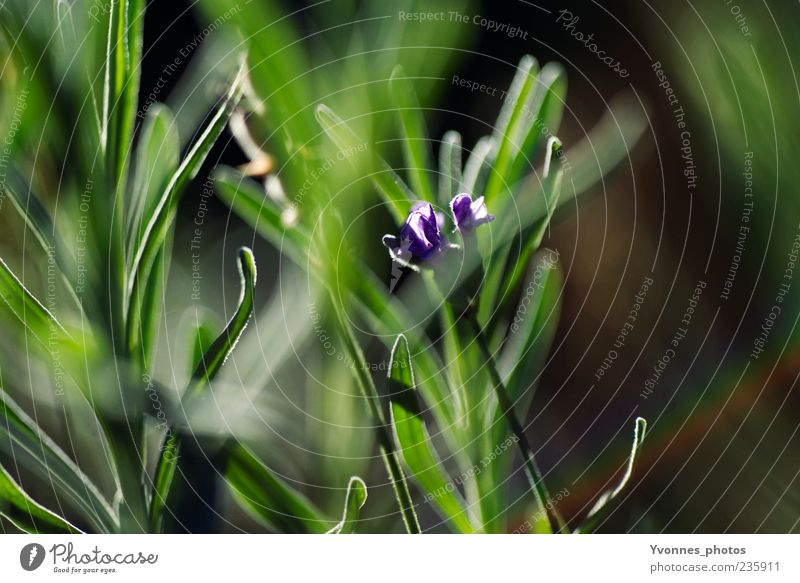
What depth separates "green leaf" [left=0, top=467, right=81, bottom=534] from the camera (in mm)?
698

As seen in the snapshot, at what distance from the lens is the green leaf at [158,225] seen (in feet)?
2.27

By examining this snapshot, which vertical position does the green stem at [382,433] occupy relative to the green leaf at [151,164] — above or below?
below

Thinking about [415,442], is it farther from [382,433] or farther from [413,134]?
[413,134]

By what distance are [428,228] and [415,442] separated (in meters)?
0.20

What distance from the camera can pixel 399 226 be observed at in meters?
0.71

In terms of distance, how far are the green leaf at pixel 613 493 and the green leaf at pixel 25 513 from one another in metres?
0.48

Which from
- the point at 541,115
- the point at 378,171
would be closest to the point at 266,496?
the point at 378,171

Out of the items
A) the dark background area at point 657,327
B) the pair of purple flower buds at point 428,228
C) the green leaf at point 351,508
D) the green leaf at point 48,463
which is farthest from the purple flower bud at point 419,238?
the green leaf at point 48,463

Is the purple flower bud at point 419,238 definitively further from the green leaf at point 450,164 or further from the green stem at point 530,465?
the green stem at point 530,465

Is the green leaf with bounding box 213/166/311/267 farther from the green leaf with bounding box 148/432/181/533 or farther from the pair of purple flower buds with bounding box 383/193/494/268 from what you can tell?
the green leaf with bounding box 148/432/181/533
